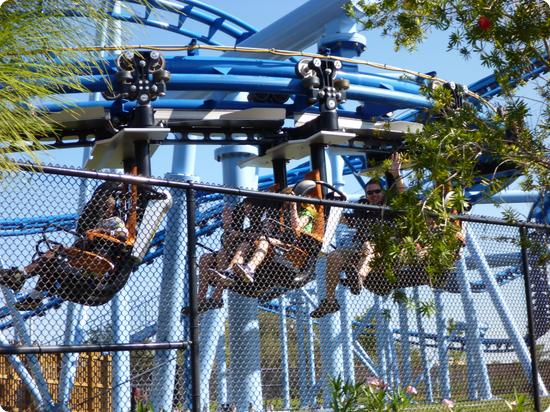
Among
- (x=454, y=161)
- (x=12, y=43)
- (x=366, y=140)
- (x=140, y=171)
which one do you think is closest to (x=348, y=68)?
(x=366, y=140)

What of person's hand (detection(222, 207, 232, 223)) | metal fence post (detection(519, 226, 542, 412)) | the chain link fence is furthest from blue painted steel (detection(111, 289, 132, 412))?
metal fence post (detection(519, 226, 542, 412))

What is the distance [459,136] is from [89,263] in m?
2.13

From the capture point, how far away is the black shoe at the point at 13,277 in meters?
4.38

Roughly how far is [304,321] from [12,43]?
10.9 ft

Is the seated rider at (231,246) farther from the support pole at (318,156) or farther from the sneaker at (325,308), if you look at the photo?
the support pole at (318,156)

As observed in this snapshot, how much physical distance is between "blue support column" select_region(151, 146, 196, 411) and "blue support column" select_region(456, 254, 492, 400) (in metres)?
2.15

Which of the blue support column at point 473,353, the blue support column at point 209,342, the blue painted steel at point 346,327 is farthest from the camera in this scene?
the blue support column at point 473,353

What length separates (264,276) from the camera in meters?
5.66

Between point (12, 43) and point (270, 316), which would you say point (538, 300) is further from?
point (12, 43)

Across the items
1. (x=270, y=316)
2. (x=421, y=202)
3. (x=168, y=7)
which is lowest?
(x=270, y=316)

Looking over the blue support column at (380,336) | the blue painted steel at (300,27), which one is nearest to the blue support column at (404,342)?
the blue support column at (380,336)

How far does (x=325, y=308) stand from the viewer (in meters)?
5.89

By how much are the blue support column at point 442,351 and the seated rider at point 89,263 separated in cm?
246

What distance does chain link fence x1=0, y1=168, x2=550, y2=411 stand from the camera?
4.70 m
